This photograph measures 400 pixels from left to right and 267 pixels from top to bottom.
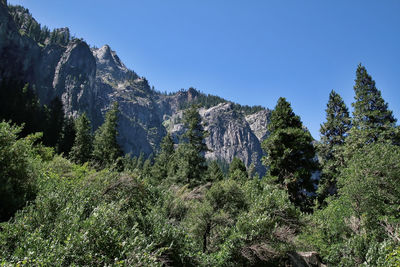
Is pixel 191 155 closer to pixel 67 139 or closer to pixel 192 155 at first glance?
pixel 192 155

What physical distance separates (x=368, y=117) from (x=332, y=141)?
4.43 meters

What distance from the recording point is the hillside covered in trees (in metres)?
6.38

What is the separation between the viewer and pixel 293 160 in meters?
20.1

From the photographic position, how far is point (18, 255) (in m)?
5.25

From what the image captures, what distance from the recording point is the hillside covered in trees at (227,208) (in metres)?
6.38

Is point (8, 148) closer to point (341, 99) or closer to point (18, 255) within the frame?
point (18, 255)

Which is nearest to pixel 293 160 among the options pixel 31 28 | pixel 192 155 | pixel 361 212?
pixel 361 212

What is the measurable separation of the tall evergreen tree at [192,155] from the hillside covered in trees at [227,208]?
0.36 meters

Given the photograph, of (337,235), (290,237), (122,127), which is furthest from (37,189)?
(122,127)

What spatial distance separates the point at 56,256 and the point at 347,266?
12122mm

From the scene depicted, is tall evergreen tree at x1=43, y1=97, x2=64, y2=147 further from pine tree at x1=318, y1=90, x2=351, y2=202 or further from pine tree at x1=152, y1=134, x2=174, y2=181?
pine tree at x1=318, y1=90, x2=351, y2=202

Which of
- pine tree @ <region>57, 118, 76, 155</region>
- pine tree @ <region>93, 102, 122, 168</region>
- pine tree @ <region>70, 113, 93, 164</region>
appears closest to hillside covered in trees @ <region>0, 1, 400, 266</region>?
pine tree @ <region>93, 102, 122, 168</region>

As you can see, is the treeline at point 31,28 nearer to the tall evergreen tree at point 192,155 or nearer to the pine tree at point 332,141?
the tall evergreen tree at point 192,155

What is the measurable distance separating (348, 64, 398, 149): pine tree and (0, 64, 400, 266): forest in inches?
3.5
